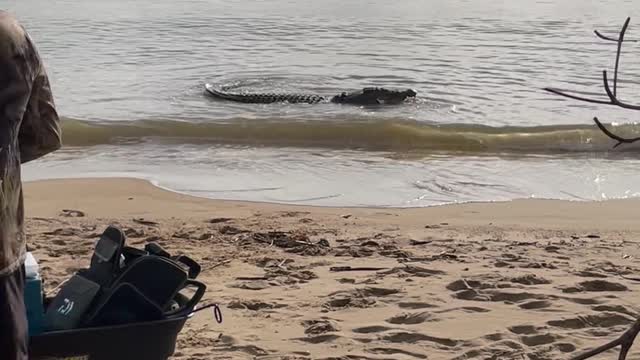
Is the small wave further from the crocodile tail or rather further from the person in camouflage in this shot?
the person in camouflage

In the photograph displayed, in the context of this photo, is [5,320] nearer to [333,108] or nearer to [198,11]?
[333,108]

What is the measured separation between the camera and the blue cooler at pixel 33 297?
305cm

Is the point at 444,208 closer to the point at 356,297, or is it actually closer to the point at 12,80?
the point at 356,297

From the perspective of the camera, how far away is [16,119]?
7.91 feet

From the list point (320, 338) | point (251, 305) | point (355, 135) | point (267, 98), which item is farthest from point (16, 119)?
point (267, 98)

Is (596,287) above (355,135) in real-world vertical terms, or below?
above

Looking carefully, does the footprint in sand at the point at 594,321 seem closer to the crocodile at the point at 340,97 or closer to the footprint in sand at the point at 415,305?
the footprint in sand at the point at 415,305

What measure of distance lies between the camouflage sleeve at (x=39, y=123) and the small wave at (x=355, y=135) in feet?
25.5

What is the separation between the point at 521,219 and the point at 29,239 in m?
3.30

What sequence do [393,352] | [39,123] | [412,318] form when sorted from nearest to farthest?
[39,123] → [393,352] → [412,318]

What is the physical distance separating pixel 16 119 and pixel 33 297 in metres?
0.88

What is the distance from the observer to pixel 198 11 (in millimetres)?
24250

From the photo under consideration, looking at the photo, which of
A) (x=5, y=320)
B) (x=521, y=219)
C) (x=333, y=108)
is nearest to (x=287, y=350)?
(x=5, y=320)

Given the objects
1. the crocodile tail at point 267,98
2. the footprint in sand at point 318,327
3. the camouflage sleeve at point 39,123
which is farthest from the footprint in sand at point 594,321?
the crocodile tail at point 267,98
